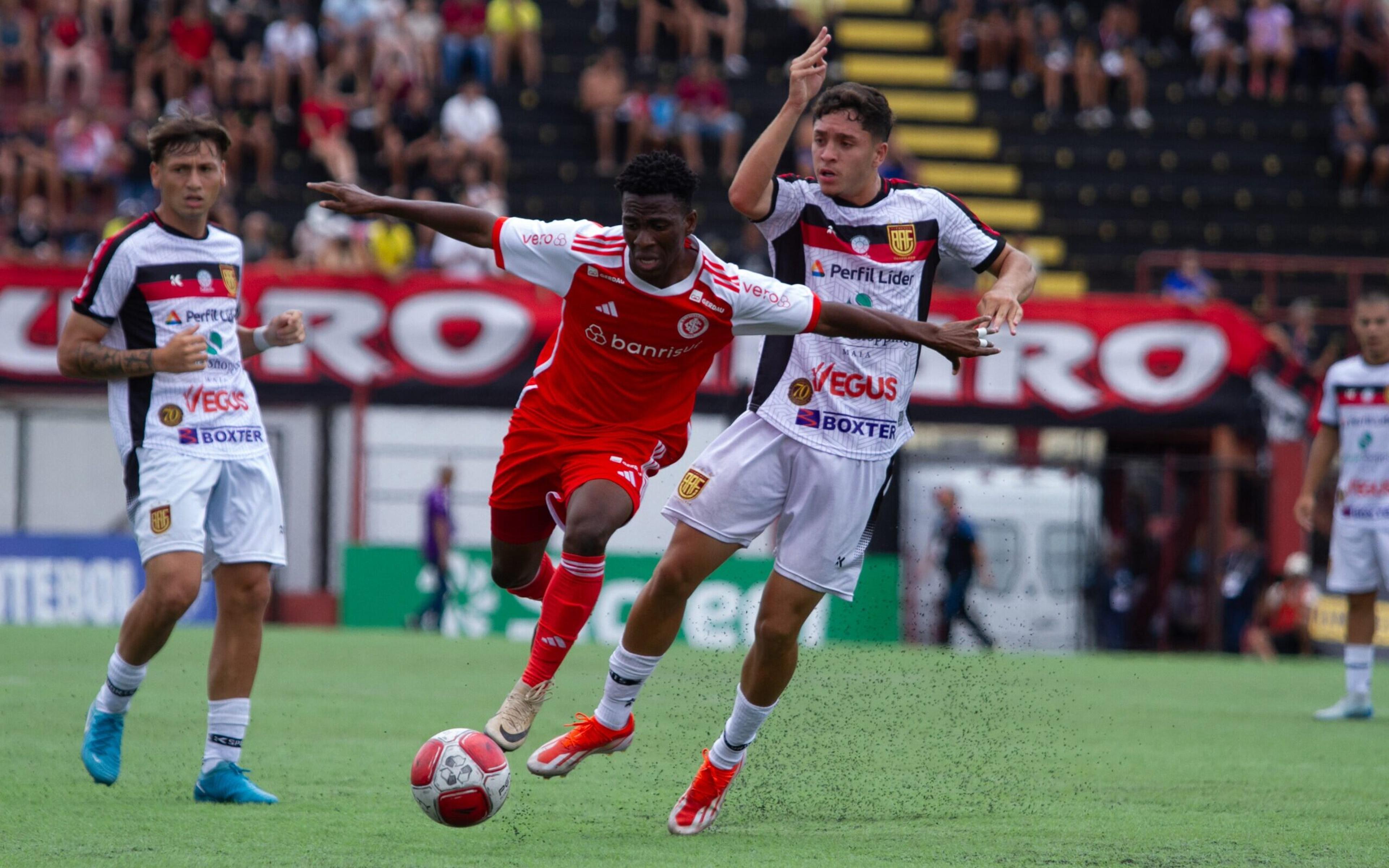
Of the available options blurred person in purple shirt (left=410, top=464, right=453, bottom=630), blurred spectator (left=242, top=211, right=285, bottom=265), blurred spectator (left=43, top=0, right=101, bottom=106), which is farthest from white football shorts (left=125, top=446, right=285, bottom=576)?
blurred spectator (left=43, top=0, right=101, bottom=106)

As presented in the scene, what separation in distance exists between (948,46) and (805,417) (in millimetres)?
22826

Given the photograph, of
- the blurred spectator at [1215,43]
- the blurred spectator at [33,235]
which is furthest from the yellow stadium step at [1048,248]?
the blurred spectator at [33,235]

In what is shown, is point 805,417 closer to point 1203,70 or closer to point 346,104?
point 346,104

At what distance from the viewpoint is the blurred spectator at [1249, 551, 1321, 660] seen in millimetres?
18406

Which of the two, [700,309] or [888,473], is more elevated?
[700,309]

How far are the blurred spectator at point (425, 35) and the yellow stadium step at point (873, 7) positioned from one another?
7540 mm

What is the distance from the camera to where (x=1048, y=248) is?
2575 centimetres

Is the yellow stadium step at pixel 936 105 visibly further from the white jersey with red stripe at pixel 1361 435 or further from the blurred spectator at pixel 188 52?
the white jersey with red stripe at pixel 1361 435

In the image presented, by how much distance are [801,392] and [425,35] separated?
18.6 m

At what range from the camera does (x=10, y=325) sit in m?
18.2

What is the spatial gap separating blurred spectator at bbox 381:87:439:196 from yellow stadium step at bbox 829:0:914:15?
27.9 feet

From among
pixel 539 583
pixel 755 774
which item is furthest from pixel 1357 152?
pixel 539 583

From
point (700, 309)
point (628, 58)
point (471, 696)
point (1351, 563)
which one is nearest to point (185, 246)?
point (700, 309)

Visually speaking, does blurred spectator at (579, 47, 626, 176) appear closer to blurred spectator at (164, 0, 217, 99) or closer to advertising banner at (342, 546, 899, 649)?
blurred spectator at (164, 0, 217, 99)
